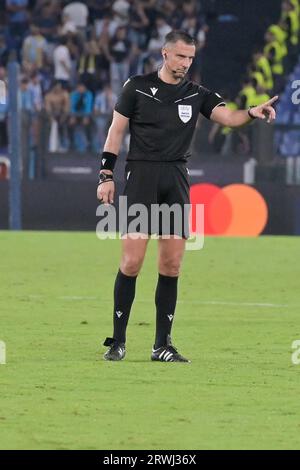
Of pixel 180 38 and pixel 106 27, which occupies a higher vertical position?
pixel 106 27

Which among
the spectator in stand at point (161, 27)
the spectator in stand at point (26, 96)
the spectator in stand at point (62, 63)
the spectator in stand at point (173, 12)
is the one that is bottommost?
the spectator in stand at point (26, 96)

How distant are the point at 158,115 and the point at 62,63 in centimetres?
1941

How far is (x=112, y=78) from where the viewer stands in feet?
96.2

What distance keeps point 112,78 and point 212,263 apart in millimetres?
11097

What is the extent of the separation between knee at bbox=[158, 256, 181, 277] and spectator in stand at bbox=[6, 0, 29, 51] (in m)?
21.5

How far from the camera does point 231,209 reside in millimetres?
24094

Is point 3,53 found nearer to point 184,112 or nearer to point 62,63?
point 62,63

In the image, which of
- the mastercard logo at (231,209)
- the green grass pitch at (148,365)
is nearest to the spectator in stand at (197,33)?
the mastercard logo at (231,209)

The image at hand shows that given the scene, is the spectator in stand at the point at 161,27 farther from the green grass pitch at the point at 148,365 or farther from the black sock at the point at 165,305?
the black sock at the point at 165,305

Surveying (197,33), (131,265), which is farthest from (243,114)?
(197,33)

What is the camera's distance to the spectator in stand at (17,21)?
31.2 meters

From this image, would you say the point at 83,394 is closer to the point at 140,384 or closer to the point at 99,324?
the point at 140,384

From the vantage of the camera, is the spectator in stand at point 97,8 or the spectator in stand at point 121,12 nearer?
the spectator in stand at point 121,12
